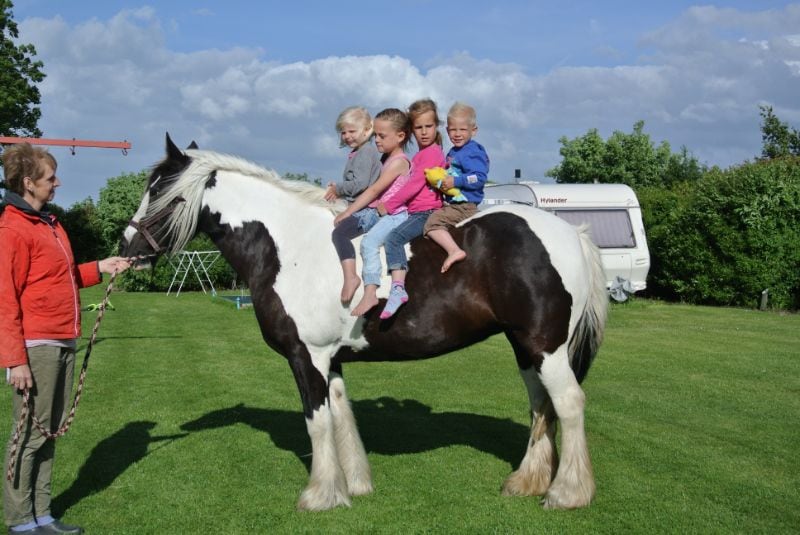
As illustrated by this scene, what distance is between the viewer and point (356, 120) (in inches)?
195

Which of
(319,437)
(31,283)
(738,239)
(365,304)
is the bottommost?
(319,437)

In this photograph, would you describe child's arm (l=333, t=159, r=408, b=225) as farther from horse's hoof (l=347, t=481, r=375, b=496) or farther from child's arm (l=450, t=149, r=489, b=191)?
horse's hoof (l=347, t=481, r=375, b=496)

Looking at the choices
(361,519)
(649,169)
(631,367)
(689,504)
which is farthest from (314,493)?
(649,169)

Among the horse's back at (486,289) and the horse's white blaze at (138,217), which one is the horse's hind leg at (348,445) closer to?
the horse's back at (486,289)

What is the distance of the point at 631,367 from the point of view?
1027 cm

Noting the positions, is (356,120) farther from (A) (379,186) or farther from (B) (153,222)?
(B) (153,222)

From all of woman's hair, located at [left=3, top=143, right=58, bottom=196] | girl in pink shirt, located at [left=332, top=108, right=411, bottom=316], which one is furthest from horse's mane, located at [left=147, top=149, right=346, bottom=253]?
woman's hair, located at [left=3, top=143, right=58, bottom=196]

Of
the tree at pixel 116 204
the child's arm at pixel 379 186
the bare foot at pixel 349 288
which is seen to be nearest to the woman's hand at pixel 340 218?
the child's arm at pixel 379 186

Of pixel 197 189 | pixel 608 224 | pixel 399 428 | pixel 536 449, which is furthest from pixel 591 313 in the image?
pixel 608 224

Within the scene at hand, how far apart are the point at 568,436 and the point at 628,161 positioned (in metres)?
40.3

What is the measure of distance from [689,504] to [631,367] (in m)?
5.53

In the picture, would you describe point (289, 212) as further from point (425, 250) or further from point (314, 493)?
point (314, 493)

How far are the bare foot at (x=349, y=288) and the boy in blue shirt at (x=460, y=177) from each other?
24.2 inches

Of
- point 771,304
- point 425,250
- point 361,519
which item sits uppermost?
point 425,250
